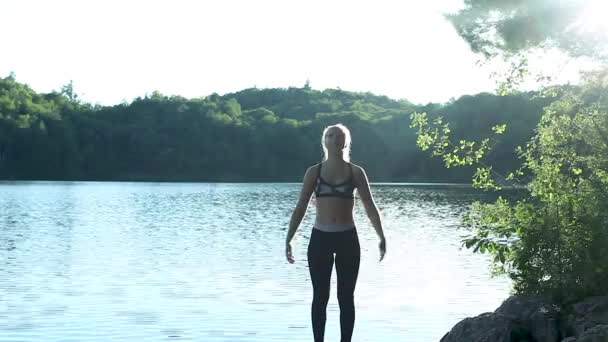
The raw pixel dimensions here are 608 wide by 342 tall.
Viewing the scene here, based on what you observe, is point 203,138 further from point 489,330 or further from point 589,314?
point 489,330

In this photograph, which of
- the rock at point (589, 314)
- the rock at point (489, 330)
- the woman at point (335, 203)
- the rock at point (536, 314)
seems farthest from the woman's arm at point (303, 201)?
the rock at point (589, 314)

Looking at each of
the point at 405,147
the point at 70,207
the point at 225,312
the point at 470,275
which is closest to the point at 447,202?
the point at 70,207

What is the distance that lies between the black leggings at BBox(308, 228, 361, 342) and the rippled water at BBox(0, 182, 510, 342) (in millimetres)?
3820

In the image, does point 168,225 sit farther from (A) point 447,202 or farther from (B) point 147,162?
(B) point 147,162

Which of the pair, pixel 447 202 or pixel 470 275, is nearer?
pixel 470 275

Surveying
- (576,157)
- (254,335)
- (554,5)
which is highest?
(554,5)

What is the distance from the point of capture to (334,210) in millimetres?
7559

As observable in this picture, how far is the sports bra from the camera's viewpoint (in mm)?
7555

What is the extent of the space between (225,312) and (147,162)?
117 meters

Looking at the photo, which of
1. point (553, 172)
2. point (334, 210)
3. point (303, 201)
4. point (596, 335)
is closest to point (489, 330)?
point (596, 335)

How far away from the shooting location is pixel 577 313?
9453 mm

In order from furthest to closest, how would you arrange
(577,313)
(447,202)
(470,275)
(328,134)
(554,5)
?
(447,202) < (470,275) < (554,5) < (577,313) < (328,134)

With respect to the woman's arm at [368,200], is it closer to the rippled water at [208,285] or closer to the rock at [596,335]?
the rock at [596,335]

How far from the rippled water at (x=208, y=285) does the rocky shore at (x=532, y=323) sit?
242cm
